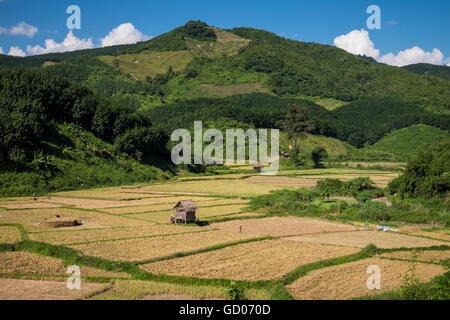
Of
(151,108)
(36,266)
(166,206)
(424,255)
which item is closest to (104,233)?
(36,266)

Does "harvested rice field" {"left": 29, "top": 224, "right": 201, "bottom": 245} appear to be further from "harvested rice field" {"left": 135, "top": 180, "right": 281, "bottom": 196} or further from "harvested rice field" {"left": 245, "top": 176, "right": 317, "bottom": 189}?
"harvested rice field" {"left": 245, "top": 176, "right": 317, "bottom": 189}

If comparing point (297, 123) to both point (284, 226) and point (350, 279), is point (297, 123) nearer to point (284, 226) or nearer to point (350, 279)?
point (284, 226)

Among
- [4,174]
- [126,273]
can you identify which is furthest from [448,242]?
[4,174]

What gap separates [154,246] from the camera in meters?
25.2

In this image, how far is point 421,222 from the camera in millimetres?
35250

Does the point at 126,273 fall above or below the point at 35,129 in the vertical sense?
below

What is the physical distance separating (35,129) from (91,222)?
87.8ft

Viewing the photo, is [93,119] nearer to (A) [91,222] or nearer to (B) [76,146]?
(B) [76,146]

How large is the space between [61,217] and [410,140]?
10952 centimetres

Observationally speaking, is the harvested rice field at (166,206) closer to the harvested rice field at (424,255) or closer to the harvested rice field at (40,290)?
the harvested rice field at (40,290)

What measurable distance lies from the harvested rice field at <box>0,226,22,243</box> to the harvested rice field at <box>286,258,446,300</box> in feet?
57.3

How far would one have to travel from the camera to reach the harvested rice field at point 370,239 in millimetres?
26906

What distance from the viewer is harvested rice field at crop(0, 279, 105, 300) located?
15.8 meters
